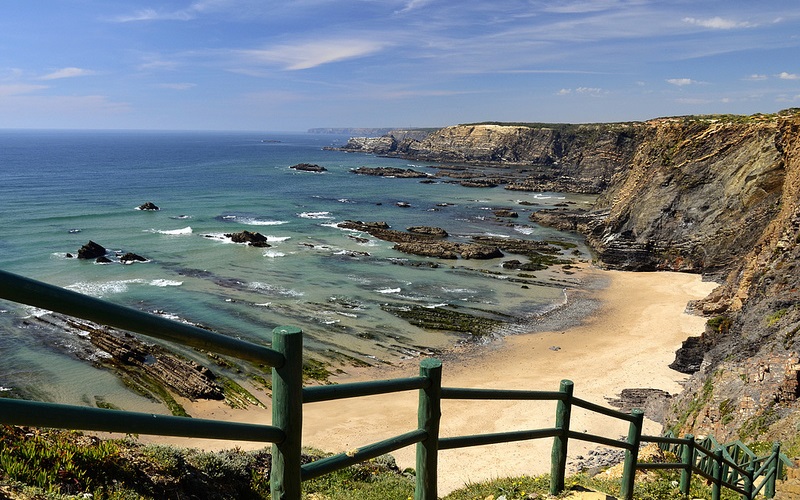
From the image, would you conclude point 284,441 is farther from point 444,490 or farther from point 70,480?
point 444,490

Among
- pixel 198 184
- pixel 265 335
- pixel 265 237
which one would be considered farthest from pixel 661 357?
pixel 198 184

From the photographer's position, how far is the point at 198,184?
93125 millimetres

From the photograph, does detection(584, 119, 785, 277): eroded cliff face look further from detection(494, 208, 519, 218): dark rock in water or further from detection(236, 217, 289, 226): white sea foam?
detection(236, 217, 289, 226): white sea foam

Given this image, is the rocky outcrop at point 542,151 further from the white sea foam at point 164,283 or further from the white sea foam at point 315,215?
the white sea foam at point 164,283

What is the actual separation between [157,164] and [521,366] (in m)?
A: 131

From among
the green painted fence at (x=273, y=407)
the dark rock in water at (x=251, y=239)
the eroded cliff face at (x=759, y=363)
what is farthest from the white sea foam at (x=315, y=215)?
the green painted fence at (x=273, y=407)

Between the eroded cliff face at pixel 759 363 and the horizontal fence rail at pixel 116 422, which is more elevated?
the horizontal fence rail at pixel 116 422

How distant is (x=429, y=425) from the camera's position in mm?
3762

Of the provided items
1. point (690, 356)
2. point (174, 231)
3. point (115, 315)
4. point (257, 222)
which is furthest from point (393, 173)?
point (115, 315)

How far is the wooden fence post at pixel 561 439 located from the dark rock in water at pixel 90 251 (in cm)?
4632

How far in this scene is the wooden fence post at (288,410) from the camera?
8.41 ft

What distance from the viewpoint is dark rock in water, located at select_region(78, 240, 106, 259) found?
42500 mm

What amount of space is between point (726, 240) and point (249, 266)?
38.7 meters

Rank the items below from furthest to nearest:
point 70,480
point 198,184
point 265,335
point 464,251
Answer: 1. point 198,184
2. point 464,251
3. point 265,335
4. point 70,480
